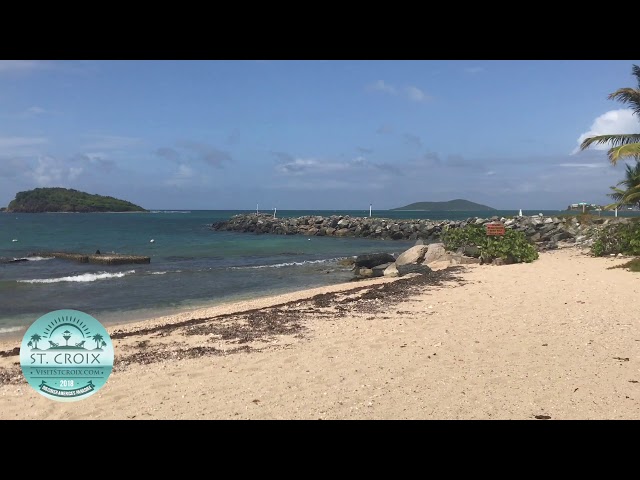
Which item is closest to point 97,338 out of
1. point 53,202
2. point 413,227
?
point 413,227

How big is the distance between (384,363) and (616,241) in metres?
16.5

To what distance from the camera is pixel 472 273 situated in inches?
609

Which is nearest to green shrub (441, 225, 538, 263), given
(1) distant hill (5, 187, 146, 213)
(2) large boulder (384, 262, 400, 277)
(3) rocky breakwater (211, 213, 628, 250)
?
(2) large boulder (384, 262, 400, 277)

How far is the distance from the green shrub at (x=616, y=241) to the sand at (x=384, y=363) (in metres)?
7.80

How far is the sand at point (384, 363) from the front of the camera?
4961 millimetres

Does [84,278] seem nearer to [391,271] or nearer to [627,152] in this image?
[391,271]

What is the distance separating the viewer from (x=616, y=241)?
18781mm

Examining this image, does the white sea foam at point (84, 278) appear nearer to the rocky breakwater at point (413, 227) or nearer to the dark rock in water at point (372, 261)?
the dark rock in water at point (372, 261)

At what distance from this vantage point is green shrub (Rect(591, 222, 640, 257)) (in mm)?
17759

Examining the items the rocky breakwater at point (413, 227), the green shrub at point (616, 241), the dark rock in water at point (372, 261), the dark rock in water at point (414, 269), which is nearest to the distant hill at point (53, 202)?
the rocky breakwater at point (413, 227)

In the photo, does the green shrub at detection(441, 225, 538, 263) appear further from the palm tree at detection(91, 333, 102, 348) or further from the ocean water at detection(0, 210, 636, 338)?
the palm tree at detection(91, 333, 102, 348)

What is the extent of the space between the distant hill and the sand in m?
188
